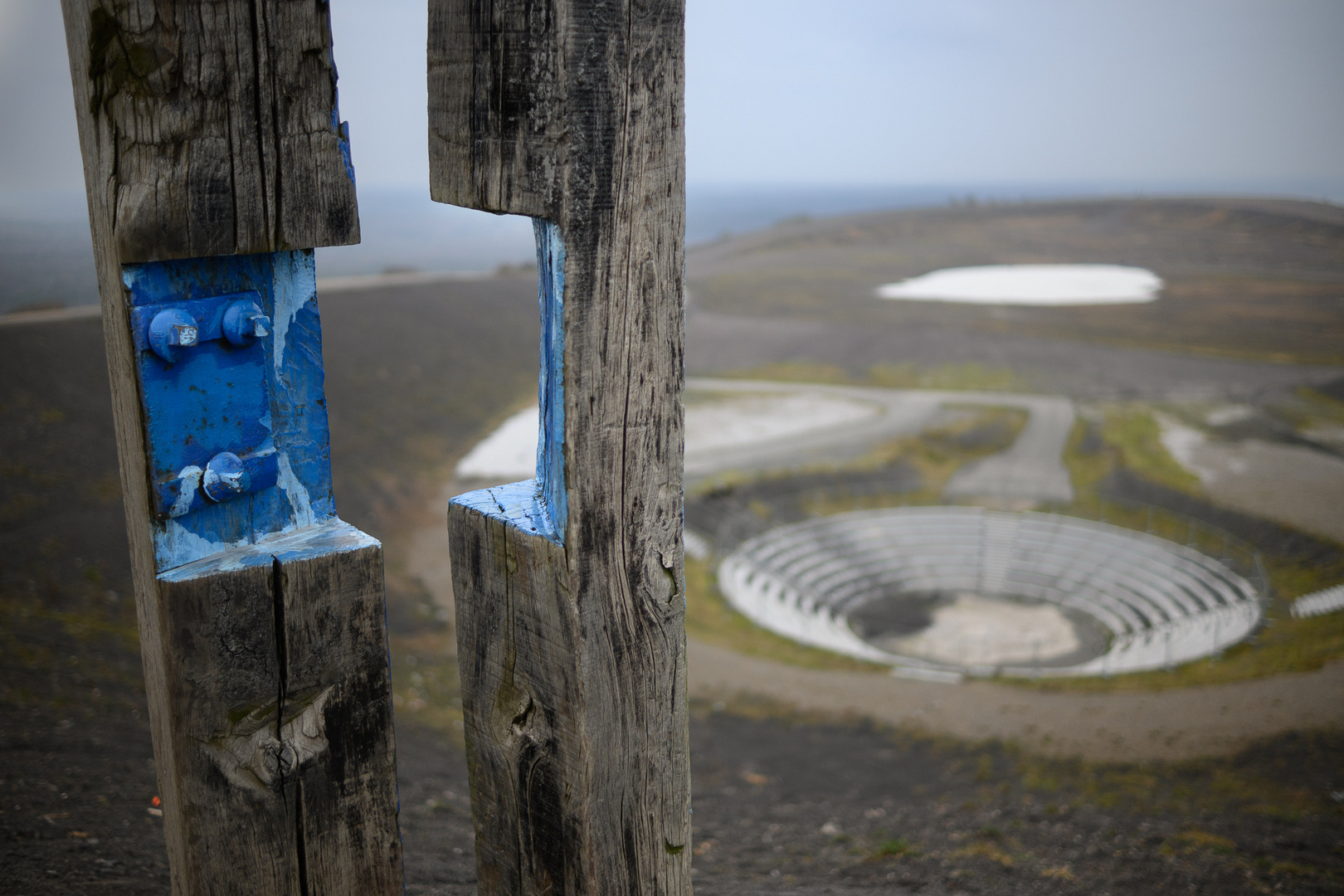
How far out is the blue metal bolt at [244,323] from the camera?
1.66m

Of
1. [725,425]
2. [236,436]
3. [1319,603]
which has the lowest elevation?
[1319,603]

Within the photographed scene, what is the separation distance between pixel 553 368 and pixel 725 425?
27.6 meters

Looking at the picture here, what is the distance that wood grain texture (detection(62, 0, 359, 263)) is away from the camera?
4.91 ft

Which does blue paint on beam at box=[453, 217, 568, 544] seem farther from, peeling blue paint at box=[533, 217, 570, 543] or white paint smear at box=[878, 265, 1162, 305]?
white paint smear at box=[878, 265, 1162, 305]

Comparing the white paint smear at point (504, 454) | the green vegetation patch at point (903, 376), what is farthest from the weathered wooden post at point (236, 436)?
the green vegetation patch at point (903, 376)

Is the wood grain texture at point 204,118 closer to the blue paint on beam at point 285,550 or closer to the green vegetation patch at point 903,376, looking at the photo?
the blue paint on beam at point 285,550

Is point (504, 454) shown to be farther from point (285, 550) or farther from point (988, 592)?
point (285, 550)

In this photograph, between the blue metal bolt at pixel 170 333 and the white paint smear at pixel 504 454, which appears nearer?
the blue metal bolt at pixel 170 333

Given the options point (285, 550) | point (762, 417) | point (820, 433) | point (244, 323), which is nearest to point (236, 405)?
point (244, 323)

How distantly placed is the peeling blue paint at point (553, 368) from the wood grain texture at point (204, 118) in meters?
0.51

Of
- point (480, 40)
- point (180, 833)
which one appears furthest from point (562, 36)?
point (180, 833)

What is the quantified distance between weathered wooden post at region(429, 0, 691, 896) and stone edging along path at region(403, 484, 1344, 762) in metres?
13.0

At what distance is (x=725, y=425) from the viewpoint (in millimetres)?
29078

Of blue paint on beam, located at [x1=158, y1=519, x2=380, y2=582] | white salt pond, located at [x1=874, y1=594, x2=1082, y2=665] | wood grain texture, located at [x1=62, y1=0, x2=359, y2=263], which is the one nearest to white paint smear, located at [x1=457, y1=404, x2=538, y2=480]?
white salt pond, located at [x1=874, y1=594, x2=1082, y2=665]
